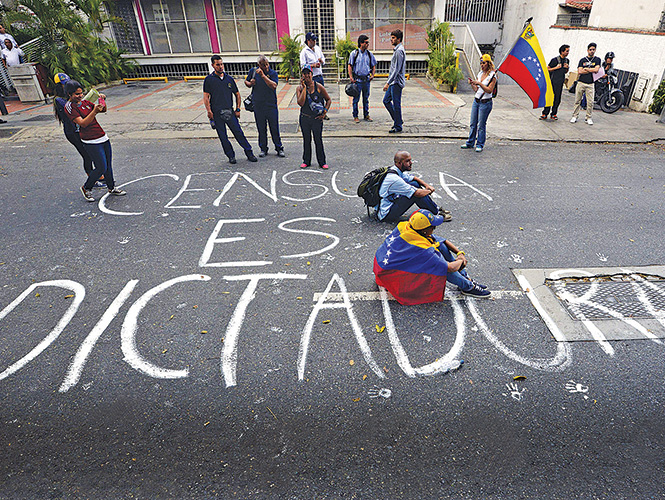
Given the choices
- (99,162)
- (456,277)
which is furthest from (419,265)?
(99,162)

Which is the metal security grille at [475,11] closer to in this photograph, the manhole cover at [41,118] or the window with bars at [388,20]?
the window with bars at [388,20]

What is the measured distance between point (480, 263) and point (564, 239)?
137cm

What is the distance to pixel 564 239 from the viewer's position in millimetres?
5219

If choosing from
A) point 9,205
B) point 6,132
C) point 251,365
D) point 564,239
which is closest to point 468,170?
point 564,239

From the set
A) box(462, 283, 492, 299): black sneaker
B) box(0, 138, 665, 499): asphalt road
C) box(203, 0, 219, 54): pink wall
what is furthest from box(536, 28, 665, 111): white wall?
box(203, 0, 219, 54): pink wall

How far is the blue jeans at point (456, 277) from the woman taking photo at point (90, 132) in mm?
5204

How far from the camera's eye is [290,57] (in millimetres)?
16172

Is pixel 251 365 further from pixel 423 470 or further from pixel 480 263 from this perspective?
pixel 480 263

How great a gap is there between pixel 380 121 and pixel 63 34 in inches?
466

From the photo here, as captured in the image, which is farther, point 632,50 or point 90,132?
point 632,50

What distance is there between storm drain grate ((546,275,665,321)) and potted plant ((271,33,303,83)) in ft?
48.5

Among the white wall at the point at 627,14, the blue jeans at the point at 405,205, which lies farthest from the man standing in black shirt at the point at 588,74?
the blue jeans at the point at 405,205

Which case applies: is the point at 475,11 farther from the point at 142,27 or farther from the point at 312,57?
the point at 142,27

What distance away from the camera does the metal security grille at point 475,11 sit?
19.0 m
